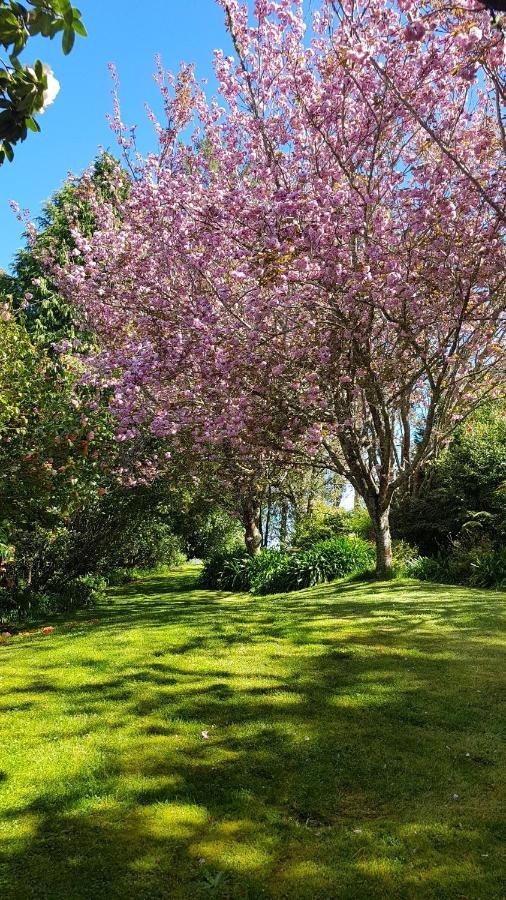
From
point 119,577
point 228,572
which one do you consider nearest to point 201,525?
point 119,577

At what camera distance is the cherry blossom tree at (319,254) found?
846cm

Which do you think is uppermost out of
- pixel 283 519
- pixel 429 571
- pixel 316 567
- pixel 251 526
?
pixel 283 519

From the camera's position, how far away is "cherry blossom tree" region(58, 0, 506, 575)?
27.8 ft

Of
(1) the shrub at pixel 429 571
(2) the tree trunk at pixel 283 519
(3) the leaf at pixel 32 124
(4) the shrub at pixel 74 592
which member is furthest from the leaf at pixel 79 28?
(2) the tree trunk at pixel 283 519

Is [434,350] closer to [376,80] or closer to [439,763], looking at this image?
[376,80]

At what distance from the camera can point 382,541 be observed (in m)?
13.1

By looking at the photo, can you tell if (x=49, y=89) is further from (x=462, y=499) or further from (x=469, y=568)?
(x=462, y=499)

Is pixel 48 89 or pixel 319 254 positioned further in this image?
pixel 319 254

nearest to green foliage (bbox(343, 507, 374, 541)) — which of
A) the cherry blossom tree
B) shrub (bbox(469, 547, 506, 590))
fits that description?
shrub (bbox(469, 547, 506, 590))

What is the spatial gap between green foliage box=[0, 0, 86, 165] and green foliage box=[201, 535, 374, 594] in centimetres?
1363

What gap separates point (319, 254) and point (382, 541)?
6.81 metres

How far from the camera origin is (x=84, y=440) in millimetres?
10000

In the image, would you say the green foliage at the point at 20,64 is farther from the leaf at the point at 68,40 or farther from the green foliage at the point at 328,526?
the green foliage at the point at 328,526

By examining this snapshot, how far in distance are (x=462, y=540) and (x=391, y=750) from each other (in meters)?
11.1
